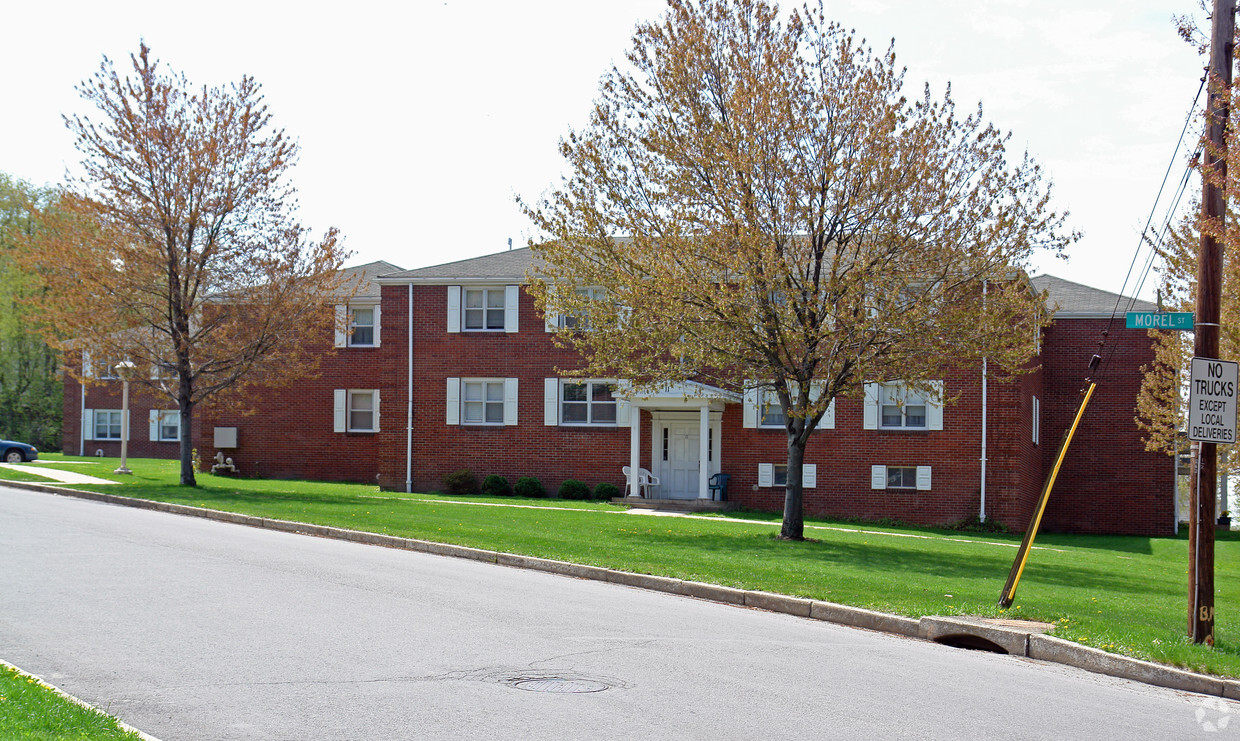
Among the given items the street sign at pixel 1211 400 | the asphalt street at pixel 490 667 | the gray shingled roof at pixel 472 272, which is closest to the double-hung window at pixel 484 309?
the gray shingled roof at pixel 472 272

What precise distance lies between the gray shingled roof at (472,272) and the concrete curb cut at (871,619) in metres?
13.8

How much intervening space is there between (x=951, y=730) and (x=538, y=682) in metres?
2.83

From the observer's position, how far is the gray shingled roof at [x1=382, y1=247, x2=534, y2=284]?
3197 centimetres

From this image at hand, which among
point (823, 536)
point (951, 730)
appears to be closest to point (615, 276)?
point (823, 536)

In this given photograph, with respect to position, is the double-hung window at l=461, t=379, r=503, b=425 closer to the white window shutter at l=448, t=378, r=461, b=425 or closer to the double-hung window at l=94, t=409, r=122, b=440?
the white window shutter at l=448, t=378, r=461, b=425

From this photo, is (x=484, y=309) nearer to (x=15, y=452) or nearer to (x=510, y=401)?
(x=510, y=401)

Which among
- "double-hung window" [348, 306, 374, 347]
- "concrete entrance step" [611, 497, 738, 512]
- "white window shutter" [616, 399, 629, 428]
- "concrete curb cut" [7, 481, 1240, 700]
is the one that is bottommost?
"concrete entrance step" [611, 497, 738, 512]

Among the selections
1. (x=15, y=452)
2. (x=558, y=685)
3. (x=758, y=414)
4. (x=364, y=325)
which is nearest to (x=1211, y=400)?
(x=558, y=685)

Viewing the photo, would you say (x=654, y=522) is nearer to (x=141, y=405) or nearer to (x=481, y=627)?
(x=481, y=627)

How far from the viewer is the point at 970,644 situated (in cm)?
1116

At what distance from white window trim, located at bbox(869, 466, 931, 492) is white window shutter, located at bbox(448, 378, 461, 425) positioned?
11.9 meters

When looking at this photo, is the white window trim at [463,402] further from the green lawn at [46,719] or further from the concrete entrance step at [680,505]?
the green lawn at [46,719]

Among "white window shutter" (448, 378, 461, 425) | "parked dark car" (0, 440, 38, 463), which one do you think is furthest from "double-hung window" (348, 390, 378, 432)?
"parked dark car" (0, 440, 38, 463)

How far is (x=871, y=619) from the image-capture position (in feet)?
39.0
